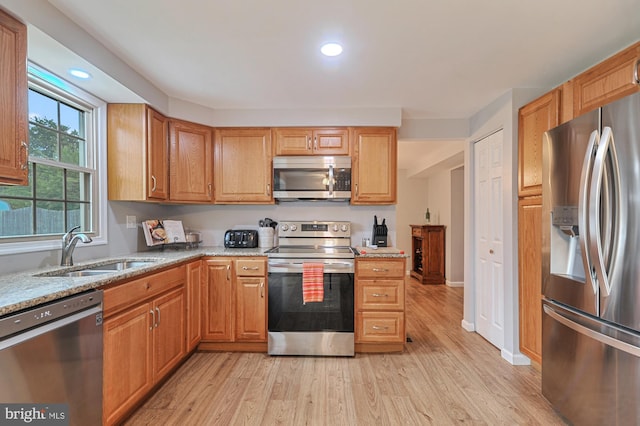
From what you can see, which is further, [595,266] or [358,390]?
[358,390]

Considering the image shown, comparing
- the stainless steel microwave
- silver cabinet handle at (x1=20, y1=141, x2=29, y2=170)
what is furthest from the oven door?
silver cabinet handle at (x1=20, y1=141, x2=29, y2=170)

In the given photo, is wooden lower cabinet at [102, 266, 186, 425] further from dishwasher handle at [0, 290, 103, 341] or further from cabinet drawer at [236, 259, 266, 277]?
cabinet drawer at [236, 259, 266, 277]

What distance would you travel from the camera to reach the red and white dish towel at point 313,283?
2.65 m

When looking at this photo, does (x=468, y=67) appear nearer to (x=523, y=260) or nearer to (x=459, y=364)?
(x=523, y=260)

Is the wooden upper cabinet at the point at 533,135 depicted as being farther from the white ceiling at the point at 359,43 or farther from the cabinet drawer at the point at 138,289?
the cabinet drawer at the point at 138,289

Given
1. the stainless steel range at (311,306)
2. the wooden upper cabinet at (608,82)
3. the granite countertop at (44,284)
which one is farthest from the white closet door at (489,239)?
the granite countertop at (44,284)

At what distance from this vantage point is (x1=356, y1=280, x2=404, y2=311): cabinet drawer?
273 centimetres

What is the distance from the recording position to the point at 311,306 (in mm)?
2695

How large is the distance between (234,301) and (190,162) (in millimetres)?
1447

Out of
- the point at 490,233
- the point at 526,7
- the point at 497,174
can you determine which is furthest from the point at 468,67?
the point at 490,233

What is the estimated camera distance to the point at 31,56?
1784mm

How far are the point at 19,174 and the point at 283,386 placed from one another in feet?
6.76

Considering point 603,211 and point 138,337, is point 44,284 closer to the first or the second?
point 138,337

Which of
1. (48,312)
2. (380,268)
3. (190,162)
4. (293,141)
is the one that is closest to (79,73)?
(190,162)
